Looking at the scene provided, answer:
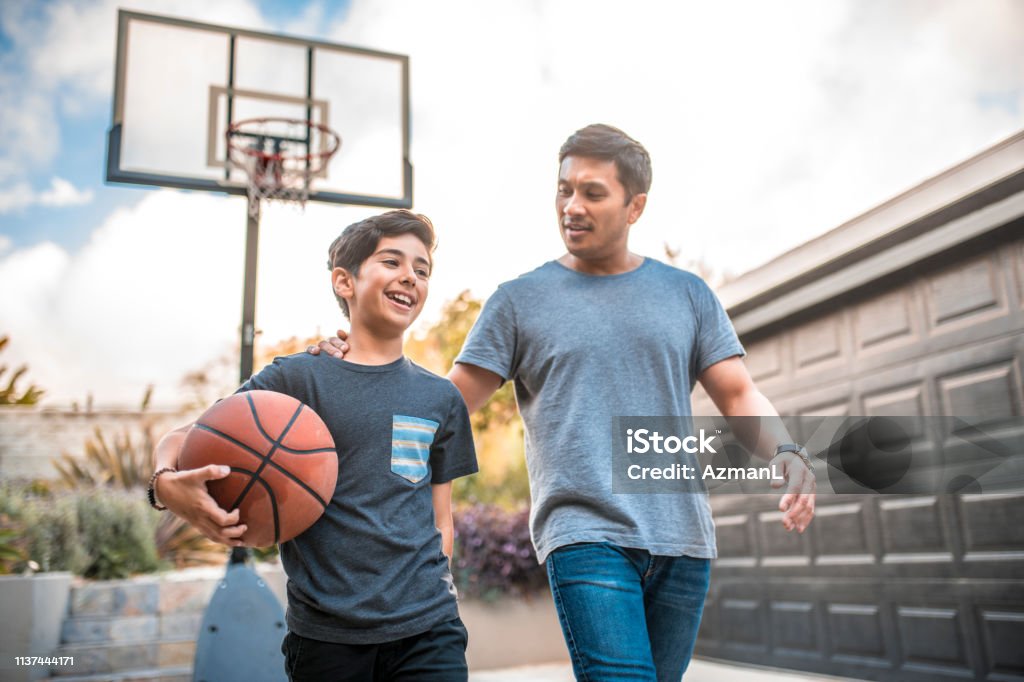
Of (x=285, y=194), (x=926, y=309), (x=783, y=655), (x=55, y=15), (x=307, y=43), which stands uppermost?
(x=55, y=15)

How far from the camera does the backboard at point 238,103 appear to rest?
20.4 feet

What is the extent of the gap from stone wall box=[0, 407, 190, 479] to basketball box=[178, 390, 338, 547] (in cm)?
1569

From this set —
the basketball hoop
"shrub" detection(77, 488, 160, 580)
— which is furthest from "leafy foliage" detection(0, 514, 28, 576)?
the basketball hoop

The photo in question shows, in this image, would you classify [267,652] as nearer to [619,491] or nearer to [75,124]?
[619,491]

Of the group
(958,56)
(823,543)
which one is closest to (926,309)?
(823,543)

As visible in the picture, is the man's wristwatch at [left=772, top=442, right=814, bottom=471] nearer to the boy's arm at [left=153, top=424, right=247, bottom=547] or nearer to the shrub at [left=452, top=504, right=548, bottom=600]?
the boy's arm at [left=153, top=424, right=247, bottom=547]

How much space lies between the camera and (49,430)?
17.5 m

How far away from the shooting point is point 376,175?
6824 mm

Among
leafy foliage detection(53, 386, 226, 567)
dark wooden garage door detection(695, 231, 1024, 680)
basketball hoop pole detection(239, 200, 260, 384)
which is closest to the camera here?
dark wooden garage door detection(695, 231, 1024, 680)

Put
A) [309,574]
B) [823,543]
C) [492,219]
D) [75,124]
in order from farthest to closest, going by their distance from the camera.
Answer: [75,124], [492,219], [823,543], [309,574]

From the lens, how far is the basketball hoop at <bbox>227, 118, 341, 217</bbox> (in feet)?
20.6

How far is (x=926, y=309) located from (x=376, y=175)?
13.4 ft

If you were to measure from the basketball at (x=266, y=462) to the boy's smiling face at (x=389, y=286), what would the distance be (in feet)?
1.18

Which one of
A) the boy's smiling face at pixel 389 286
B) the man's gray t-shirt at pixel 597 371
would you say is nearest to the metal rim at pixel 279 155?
the boy's smiling face at pixel 389 286
